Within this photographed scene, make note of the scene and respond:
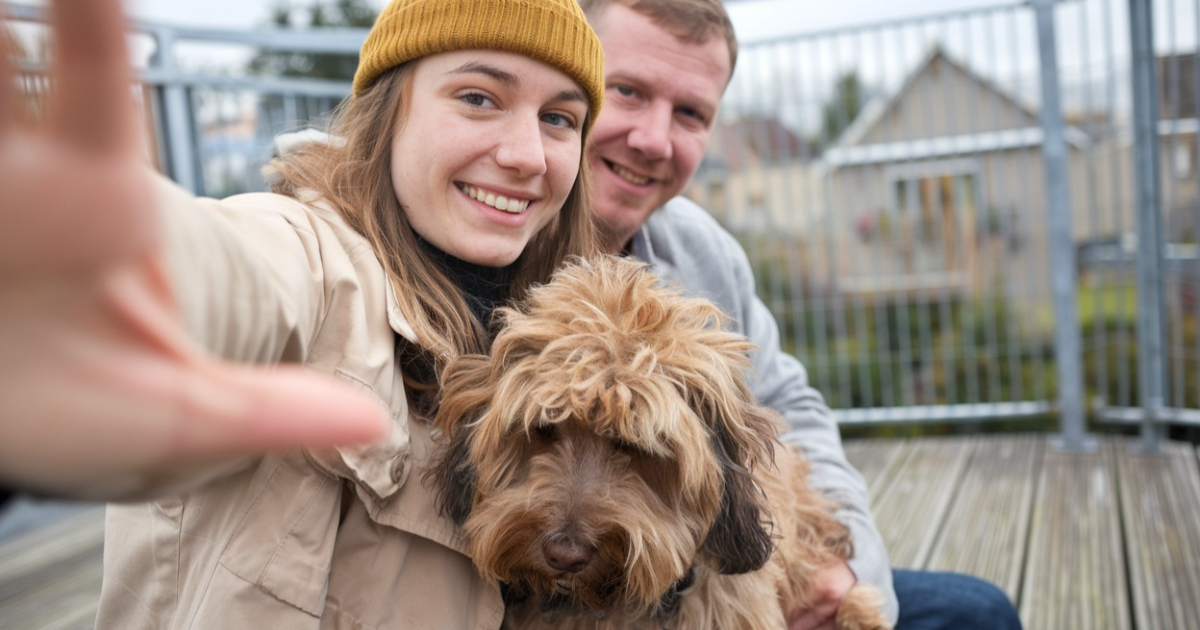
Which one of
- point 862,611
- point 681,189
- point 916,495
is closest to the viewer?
point 862,611

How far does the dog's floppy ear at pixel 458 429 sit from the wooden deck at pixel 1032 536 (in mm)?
2209

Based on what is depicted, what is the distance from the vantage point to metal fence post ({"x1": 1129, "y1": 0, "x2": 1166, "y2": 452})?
4.71m

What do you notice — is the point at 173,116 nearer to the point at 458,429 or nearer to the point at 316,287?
the point at 458,429

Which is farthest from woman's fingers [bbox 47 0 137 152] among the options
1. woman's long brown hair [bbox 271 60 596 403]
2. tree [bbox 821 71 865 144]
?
tree [bbox 821 71 865 144]

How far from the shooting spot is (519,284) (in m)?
2.17

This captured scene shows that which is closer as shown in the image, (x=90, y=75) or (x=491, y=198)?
(x=90, y=75)

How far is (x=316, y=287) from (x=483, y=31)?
656mm

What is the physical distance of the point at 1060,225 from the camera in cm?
500

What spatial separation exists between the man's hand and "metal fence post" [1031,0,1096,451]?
10.6ft

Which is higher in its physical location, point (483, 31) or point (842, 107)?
point (842, 107)

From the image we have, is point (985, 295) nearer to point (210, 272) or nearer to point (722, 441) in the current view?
point (722, 441)

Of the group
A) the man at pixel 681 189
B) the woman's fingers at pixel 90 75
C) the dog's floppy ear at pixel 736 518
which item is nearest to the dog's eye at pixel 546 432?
the dog's floppy ear at pixel 736 518

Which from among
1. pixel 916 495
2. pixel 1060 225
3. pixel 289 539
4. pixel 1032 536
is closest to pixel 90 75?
pixel 289 539

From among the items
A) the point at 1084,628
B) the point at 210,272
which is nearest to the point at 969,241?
the point at 1084,628
